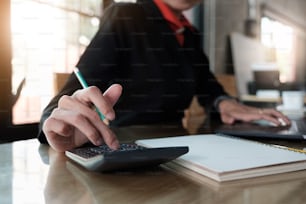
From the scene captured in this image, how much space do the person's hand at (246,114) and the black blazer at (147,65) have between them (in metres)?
0.12

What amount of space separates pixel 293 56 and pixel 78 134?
2.59 m

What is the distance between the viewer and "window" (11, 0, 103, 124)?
2.14 ft

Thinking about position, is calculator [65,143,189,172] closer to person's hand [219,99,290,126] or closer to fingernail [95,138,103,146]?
fingernail [95,138,103,146]

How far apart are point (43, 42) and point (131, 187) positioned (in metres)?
0.54

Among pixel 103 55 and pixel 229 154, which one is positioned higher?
pixel 103 55

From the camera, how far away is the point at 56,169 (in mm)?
355

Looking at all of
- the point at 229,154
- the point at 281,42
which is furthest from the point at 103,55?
the point at 281,42

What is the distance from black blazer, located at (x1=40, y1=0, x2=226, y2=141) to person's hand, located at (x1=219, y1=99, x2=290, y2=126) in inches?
4.6

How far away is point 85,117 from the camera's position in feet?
1.26

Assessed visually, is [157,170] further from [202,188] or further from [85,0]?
[85,0]

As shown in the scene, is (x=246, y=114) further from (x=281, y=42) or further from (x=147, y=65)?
(x=281, y=42)

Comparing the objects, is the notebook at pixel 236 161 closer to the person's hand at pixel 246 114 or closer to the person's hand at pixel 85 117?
the person's hand at pixel 85 117

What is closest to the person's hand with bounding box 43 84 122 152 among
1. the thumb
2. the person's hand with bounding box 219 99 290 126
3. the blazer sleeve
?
the thumb

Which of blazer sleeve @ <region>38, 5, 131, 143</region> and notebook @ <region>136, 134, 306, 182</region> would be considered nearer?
notebook @ <region>136, 134, 306, 182</region>
